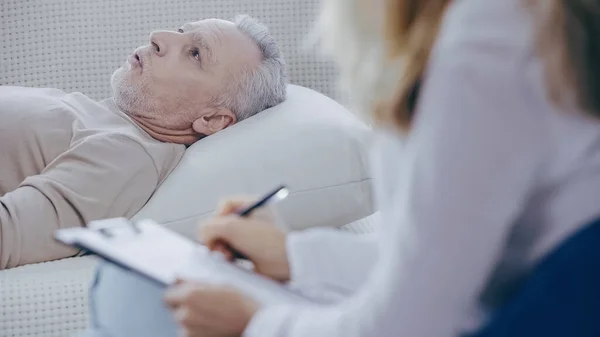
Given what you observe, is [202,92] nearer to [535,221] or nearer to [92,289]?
[92,289]

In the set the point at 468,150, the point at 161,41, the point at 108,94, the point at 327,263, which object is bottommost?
the point at 108,94

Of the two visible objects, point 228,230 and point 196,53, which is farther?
point 196,53

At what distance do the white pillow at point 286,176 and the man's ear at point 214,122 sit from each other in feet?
0.58

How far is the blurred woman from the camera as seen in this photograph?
62 centimetres

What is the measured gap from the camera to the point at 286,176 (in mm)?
1548

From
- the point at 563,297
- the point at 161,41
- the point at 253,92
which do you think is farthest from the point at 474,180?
the point at 161,41

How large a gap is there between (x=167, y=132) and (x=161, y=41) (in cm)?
23

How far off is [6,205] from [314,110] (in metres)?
0.65

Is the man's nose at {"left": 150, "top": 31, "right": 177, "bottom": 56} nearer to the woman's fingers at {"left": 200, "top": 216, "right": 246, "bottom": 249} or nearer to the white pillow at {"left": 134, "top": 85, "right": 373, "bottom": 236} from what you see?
the white pillow at {"left": 134, "top": 85, "right": 373, "bottom": 236}

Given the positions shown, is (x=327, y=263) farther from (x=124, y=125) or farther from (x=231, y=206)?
(x=124, y=125)

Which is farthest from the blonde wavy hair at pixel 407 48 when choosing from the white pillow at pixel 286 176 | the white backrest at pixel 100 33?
the white backrest at pixel 100 33

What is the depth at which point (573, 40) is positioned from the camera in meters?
0.63

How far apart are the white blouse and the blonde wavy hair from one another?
0.02 metres

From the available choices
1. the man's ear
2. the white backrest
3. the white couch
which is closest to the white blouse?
the white couch
